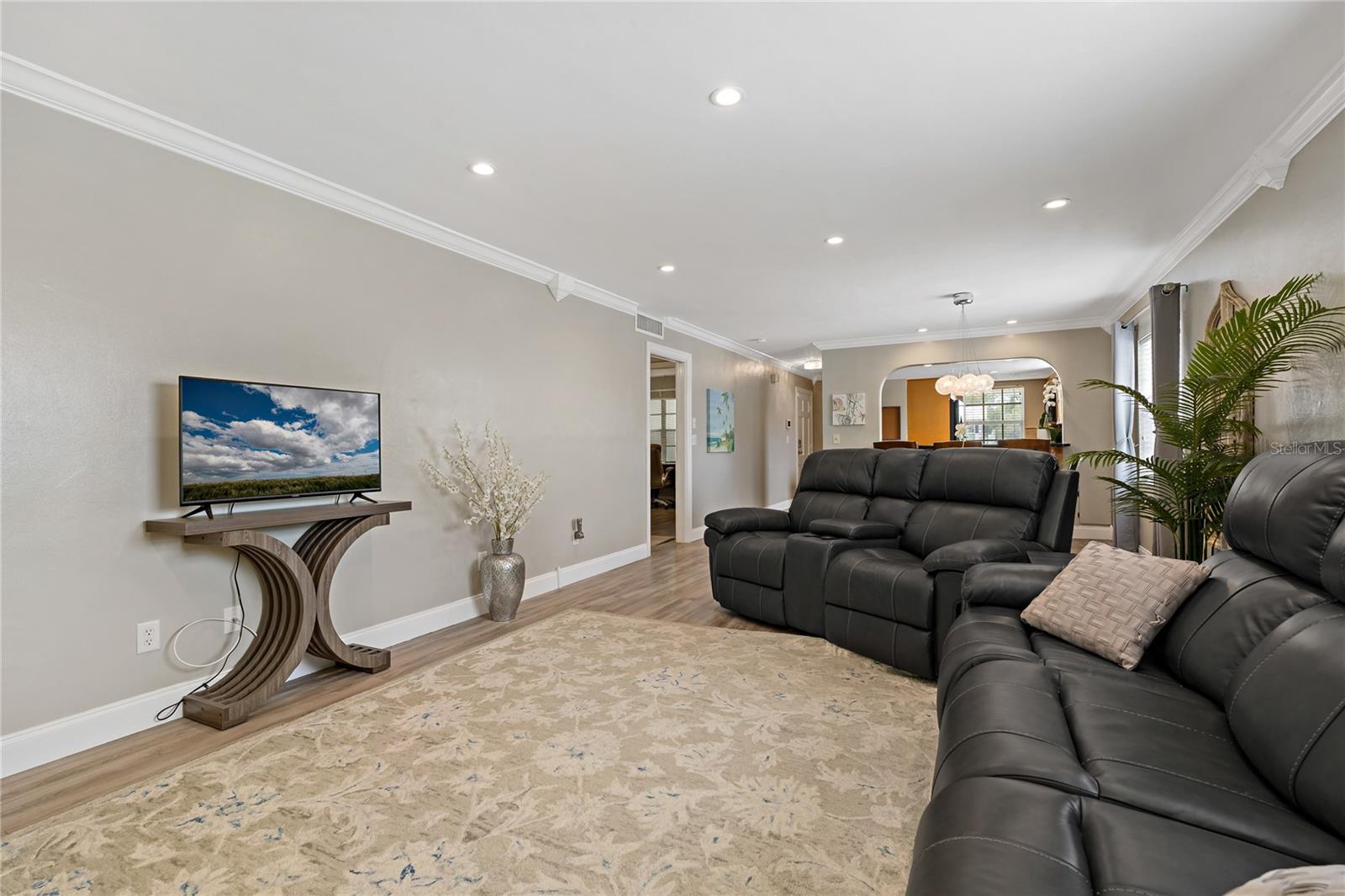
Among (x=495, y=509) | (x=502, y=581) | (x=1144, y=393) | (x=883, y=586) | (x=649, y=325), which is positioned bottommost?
(x=502, y=581)

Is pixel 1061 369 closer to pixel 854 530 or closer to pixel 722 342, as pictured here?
pixel 722 342

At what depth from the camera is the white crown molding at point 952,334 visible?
6.89 metres

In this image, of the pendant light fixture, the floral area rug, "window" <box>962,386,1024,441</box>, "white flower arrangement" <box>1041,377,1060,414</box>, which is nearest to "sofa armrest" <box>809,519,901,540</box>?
the floral area rug

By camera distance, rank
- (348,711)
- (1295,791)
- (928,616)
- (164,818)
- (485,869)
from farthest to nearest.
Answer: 1. (928,616)
2. (348,711)
3. (164,818)
4. (485,869)
5. (1295,791)

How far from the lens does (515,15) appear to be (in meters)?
1.94

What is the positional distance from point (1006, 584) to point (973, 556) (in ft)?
1.29

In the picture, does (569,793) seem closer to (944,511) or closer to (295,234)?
(944,511)

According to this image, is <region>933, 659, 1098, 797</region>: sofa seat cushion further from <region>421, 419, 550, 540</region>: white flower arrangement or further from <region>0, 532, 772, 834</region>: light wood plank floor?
<region>421, 419, 550, 540</region>: white flower arrangement

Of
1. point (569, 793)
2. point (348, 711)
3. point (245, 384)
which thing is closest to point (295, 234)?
point (245, 384)

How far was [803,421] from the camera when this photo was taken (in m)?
11.4

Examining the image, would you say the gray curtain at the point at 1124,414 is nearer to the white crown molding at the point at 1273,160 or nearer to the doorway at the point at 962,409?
the white crown molding at the point at 1273,160

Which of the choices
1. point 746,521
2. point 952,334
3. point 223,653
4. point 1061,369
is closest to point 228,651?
point 223,653

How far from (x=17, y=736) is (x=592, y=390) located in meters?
3.81

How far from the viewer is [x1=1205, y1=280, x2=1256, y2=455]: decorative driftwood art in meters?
3.19
